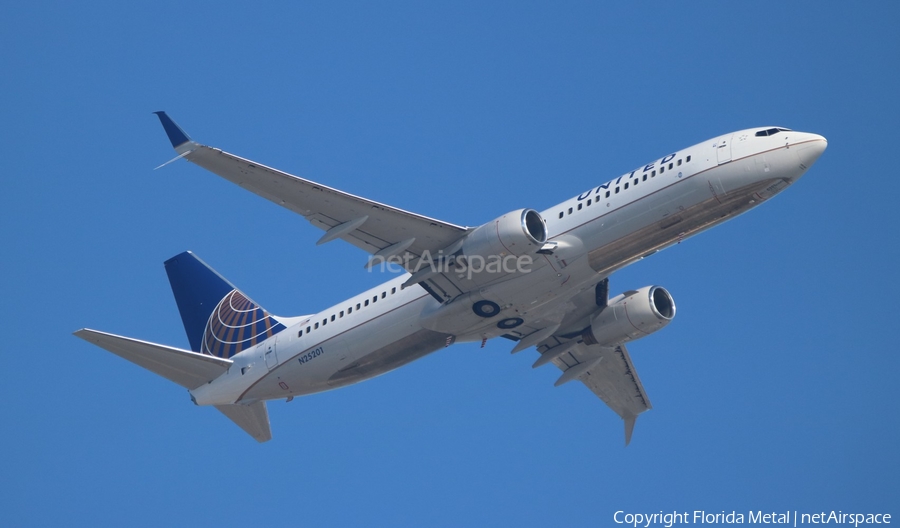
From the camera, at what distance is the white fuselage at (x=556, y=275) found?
4019cm

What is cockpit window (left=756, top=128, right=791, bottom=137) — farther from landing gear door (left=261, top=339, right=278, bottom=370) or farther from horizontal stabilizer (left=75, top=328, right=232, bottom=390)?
horizontal stabilizer (left=75, top=328, right=232, bottom=390)

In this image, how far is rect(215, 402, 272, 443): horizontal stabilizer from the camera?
1902 inches

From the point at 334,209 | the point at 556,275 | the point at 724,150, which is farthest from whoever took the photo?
the point at 556,275

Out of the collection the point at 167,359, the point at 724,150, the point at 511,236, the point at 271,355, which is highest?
the point at 724,150

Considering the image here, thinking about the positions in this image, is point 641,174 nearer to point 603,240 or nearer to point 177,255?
point 603,240

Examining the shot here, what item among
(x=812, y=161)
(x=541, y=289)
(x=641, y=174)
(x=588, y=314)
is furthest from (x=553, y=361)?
(x=812, y=161)

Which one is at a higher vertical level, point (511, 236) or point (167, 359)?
point (511, 236)

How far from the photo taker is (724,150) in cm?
4050

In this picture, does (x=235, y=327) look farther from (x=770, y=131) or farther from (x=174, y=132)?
(x=770, y=131)

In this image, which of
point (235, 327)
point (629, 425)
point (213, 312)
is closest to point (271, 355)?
point (235, 327)

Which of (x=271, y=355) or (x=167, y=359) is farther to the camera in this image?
(x=271, y=355)

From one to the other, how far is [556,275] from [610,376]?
39.0 ft

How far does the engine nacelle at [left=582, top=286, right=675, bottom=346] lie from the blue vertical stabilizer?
45.4 ft

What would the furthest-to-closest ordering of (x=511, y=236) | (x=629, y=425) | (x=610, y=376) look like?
1. (x=629, y=425)
2. (x=610, y=376)
3. (x=511, y=236)
